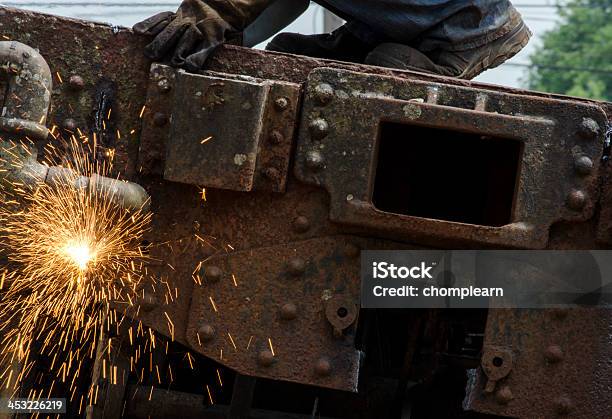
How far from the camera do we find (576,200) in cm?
259

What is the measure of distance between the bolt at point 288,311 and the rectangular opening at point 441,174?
508 mm

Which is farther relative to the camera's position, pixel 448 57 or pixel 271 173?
pixel 448 57

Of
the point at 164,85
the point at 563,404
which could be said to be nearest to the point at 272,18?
the point at 164,85

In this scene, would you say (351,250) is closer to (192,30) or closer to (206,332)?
(206,332)

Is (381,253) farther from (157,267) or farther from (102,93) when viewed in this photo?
(102,93)

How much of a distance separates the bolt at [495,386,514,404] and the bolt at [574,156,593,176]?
0.59 metres

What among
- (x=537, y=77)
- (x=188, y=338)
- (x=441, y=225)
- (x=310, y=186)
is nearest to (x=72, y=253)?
(x=188, y=338)

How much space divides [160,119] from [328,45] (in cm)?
84

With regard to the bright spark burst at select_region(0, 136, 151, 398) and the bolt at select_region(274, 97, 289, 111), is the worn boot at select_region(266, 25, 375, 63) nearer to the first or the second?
the bolt at select_region(274, 97, 289, 111)

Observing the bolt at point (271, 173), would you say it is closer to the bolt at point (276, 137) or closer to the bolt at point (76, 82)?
the bolt at point (276, 137)

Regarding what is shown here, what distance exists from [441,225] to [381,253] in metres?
0.18

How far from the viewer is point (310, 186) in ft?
8.77

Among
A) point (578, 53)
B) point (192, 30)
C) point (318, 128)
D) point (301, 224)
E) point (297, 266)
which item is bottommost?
point (297, 266)

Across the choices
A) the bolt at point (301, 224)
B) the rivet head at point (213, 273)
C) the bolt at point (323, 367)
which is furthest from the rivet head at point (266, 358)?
the bolt at point (301, 224)
